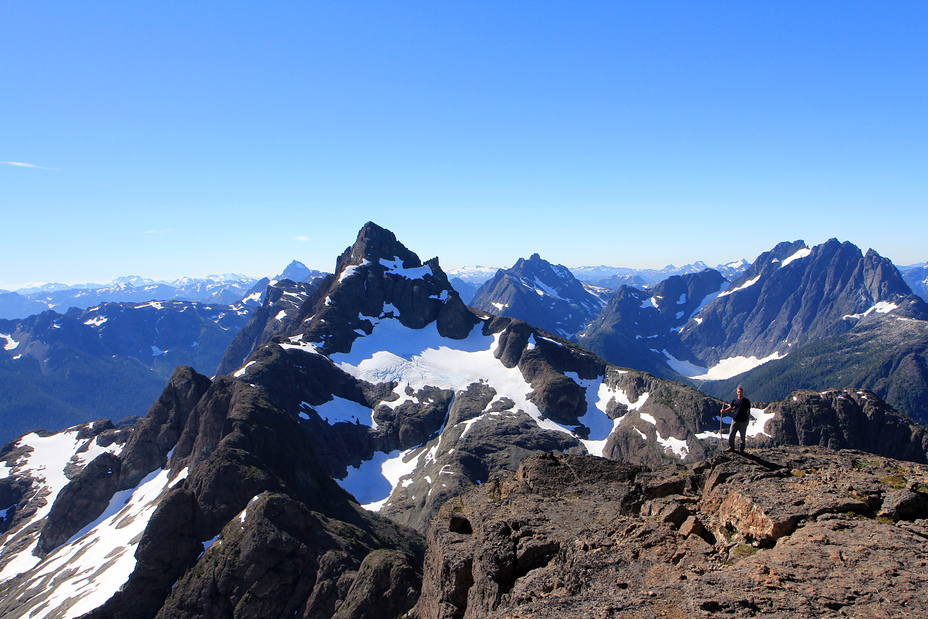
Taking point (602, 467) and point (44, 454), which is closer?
point (602, 467)

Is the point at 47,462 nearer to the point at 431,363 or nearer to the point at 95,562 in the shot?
the point at 95,562

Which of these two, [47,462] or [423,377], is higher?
[423,377]

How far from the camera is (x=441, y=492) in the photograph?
363 ft

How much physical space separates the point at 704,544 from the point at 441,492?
331 feet

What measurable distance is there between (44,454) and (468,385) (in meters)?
127

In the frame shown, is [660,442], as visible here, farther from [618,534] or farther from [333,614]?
[618,534]

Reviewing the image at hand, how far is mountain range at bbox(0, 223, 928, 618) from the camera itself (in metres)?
16.4

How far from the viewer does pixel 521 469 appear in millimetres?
29656

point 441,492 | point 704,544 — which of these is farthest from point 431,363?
point 704,544

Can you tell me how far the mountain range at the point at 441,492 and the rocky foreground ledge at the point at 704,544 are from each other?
0.09 meters

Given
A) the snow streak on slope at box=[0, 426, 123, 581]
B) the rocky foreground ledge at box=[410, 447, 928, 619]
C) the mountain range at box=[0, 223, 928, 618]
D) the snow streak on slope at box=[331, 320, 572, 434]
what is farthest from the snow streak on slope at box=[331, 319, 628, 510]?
the rocky foreground ledge at box=[410, 447, 928, 619]

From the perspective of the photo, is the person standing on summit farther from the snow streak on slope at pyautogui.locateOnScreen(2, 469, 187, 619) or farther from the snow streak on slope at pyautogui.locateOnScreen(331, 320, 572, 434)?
the snow streak on slope at pyautogui.locateOnScreen(331, 320, 572, 434)

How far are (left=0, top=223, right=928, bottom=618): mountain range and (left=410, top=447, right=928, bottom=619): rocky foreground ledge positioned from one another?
92 millimetres

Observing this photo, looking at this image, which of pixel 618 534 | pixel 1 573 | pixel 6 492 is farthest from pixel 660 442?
pixel 6 492
